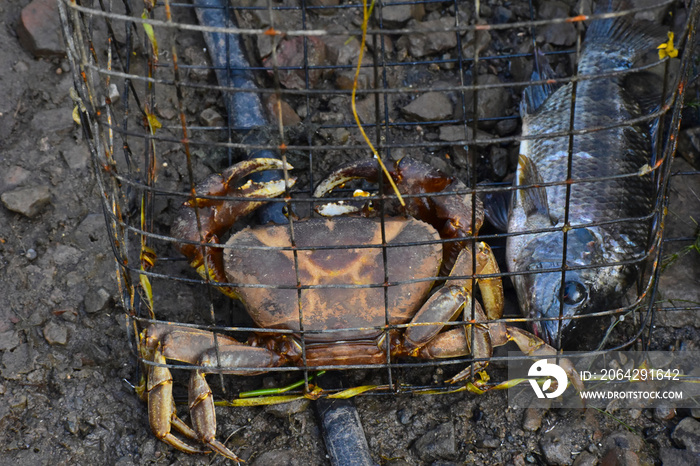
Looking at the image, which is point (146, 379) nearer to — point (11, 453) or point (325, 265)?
point (11, 453)

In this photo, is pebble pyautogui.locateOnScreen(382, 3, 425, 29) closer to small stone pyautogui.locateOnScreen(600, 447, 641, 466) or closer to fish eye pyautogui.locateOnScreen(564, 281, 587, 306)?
fish eye pyautogui.locateOnScreen(564, 281, 587, 306)

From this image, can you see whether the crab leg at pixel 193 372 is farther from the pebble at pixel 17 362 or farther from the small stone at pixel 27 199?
the small stone at pixel 27 199

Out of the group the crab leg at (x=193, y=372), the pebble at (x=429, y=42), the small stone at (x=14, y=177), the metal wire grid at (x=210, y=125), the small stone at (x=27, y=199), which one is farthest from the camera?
the pebble at (x=429, y=42)

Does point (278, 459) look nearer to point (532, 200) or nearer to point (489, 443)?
point (489, 443)

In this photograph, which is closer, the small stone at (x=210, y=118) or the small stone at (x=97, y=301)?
the small stone at (x=97, y=301)

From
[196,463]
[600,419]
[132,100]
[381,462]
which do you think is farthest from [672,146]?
[132,100]

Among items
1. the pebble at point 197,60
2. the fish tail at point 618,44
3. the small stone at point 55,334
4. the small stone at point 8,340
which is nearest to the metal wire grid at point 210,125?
the pebble at point 197,60

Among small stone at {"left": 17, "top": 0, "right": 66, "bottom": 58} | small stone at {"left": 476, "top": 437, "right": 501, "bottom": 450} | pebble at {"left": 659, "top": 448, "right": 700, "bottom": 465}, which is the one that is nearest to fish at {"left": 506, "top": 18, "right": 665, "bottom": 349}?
small stone at {"left": 476, "top": 437, "right": 501, "bottom": 450}
